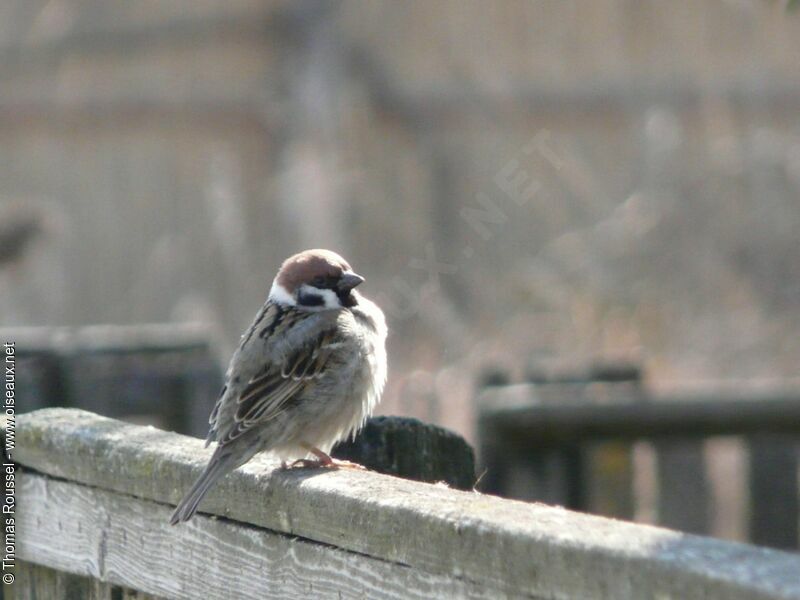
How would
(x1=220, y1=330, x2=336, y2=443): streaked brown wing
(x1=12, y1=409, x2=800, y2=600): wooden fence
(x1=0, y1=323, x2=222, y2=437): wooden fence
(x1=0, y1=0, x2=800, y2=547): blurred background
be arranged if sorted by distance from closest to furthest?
(x1=12, y1=409, x2=800, y2=600): wooden fence, (x1=220, y1=330, x2=336, y2=443): streaked brown wing, (x1=0, y1=323, x2=222, y2=437): wooden fence, (x1=0, y1=0, x2=800, y2=547): blurred background

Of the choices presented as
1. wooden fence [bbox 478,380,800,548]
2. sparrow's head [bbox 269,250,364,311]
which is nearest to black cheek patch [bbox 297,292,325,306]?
sparrow's head [bbox 269,250,364,311]

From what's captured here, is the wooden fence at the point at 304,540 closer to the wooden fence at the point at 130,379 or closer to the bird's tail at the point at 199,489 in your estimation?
the bird's tail at the point at 199,489

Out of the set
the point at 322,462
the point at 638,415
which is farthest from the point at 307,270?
the point at 638,415

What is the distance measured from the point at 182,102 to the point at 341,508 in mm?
9404

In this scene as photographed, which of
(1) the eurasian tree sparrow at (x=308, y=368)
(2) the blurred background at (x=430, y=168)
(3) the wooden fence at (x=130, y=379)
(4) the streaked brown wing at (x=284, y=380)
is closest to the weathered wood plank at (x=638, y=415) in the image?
(3) the wooden fence at (x=130, y=379)

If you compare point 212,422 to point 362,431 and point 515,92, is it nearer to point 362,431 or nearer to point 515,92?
point 362,431

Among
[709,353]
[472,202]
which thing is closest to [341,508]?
[709,353]

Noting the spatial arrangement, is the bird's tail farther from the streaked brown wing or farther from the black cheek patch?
the black cheek patch

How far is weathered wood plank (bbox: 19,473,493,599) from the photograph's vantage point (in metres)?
2.08

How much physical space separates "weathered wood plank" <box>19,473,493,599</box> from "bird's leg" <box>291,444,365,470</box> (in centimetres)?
31

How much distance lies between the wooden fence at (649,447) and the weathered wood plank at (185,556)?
105 inches

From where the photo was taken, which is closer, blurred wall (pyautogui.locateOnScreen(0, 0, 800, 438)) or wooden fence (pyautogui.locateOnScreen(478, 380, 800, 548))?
wooden fence (pyautogui.locateOnScreen(478, 380, 800, 548))

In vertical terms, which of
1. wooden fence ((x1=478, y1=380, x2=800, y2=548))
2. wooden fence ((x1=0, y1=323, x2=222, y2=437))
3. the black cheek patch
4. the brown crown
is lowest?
wooden fence ((x1=478, y1=380, x2=800, y2=548))

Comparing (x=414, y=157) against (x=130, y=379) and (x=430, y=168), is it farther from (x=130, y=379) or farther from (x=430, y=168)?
(x=130, y=379)
